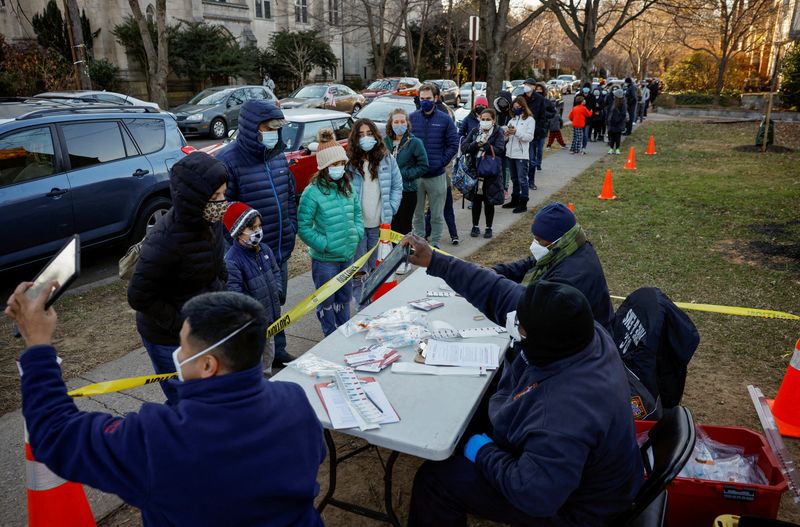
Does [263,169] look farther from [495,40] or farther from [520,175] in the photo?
[495,40]

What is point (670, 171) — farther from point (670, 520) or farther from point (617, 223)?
point (670, 520)

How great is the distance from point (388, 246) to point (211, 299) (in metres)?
3.77

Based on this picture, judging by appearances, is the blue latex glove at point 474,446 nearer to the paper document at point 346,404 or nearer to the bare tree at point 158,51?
the paper document at point 346,404

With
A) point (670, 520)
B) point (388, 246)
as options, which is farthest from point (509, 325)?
point (388, 246)

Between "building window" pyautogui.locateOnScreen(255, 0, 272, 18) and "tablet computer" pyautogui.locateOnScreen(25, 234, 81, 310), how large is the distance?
136ft

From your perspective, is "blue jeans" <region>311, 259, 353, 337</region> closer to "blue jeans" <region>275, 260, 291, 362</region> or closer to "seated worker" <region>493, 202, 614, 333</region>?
"blue jeans" <region>275, 260, 291, 362</region>

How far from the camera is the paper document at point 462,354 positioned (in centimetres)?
329

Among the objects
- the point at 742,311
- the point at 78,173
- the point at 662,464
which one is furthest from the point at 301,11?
the point at 662,464

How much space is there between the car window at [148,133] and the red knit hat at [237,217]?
4579mm

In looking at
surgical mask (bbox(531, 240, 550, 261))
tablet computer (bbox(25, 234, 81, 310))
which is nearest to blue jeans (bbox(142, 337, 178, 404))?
tablet computer (bbox(25, 234, 81, 310))

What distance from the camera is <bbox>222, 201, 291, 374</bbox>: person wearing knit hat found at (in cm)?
398

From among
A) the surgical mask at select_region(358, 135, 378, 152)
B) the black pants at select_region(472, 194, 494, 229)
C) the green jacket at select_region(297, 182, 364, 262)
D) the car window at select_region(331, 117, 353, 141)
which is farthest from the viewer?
the car window at select_region(331, 117, 353, 141)

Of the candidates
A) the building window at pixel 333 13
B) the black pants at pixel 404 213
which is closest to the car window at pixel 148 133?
the black pants at pixel 404 213

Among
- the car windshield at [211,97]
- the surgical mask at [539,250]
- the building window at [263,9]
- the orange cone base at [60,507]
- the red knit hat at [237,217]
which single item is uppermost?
the building window at [263,9]
